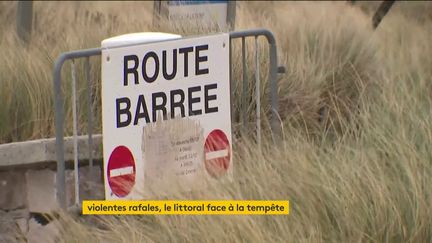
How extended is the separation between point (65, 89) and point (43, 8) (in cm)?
682

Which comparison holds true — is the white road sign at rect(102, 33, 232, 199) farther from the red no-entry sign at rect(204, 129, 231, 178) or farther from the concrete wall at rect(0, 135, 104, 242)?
the concrete wall at rect(0, 135, 104, 242)

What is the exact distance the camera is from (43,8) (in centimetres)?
1385

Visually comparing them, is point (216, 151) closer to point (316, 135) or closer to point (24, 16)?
point (316, 135)

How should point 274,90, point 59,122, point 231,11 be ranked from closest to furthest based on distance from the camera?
1. point 59,122
2. point 274,90
3. point 231,11

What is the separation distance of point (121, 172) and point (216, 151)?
2.19 ft

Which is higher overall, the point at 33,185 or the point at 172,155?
the point at 172,155

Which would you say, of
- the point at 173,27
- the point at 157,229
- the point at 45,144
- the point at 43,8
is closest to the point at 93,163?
the point at 45,144

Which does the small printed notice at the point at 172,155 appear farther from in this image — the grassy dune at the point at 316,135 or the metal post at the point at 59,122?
the metal post at the point at 59,122

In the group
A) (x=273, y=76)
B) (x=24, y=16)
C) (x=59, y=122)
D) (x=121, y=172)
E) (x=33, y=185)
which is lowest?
(x=33, y=185)

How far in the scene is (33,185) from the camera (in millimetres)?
6469

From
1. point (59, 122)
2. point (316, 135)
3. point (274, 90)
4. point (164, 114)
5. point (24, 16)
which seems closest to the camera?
point (59, 122)

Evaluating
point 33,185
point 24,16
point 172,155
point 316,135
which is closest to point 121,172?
point 172,155
